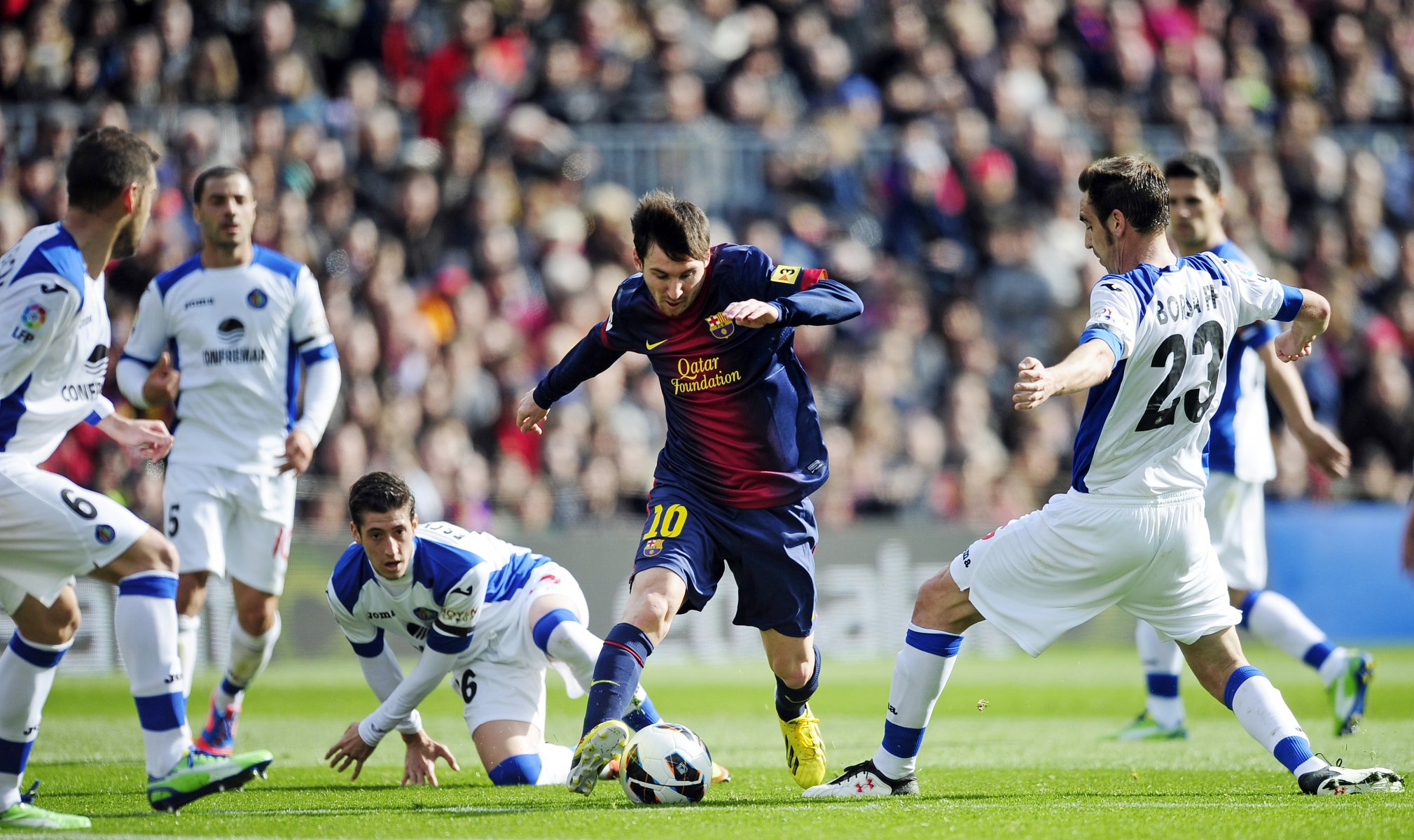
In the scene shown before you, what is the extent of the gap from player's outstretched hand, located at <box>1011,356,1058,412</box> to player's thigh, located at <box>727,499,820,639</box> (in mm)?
1873

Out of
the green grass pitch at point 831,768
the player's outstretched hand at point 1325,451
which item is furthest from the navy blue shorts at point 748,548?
the player's outstretched hand at point 1325,451

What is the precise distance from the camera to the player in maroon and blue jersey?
20.4 ft

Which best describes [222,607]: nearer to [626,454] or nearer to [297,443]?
[626,454]

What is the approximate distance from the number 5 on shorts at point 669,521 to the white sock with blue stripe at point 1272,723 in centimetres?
227

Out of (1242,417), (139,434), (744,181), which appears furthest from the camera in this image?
(744,181)

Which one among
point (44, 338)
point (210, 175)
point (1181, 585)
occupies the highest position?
point (210, 175)

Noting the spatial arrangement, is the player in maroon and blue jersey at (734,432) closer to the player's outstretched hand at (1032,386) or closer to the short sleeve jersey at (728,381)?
the short sleeve jersey at (728,381)

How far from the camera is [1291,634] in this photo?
845cm

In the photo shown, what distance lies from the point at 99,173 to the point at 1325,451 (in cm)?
617

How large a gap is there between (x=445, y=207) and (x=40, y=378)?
10.6 metres

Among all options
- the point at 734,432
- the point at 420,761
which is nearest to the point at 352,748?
the point at 420,761

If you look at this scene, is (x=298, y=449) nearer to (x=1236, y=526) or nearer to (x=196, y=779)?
(x=196, y=779)

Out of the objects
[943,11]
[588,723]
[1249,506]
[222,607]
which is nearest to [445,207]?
[222,607]

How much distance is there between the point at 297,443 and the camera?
24.3ft
